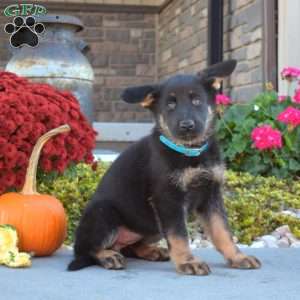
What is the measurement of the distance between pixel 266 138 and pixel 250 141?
46 cm

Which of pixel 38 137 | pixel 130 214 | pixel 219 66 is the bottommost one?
pixel 130 214

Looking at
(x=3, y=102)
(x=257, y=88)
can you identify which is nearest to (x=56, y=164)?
(x=3, y=102)

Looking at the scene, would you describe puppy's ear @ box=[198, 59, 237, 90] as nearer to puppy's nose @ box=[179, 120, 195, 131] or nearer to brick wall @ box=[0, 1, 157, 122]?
puppy's nose @ box=[179, 120, 195, 131]

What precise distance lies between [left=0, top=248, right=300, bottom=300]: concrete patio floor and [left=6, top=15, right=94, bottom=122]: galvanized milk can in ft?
13.8

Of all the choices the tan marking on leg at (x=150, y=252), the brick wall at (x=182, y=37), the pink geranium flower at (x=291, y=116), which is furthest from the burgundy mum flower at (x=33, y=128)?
the brick wall at (x=182, y=37)

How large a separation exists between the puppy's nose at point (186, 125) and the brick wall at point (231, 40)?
4736 millimetres

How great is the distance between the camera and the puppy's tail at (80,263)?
146 inches

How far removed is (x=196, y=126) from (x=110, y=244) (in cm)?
81

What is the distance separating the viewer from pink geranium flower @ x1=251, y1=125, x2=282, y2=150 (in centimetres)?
600

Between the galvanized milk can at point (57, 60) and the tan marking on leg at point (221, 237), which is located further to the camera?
the galvanized milk can at point (57, 60)

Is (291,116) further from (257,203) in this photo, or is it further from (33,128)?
(33,128)

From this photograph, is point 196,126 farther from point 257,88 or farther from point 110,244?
point 257,88

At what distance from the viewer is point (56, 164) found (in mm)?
4598

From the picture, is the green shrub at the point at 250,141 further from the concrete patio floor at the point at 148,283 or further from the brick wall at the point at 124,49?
the brick wall at the point at 124,49
